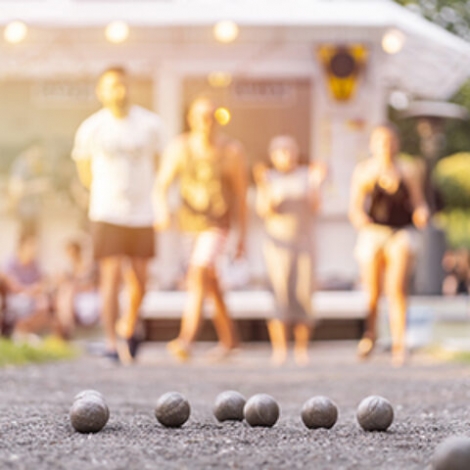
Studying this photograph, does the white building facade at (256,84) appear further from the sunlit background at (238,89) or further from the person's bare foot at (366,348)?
the person's bare foot at (366,348)

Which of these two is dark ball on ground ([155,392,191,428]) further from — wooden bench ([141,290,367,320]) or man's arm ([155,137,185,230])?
wooden bench ([141,290,367,320])

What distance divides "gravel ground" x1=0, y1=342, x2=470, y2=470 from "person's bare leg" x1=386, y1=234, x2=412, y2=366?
571 mm

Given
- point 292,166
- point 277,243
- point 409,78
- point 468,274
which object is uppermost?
point 409,78

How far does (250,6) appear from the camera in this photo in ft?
37.2

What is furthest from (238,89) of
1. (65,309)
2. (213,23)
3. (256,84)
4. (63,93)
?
(65,309)

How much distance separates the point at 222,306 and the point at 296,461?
17.5ft

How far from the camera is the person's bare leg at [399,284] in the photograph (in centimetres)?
856

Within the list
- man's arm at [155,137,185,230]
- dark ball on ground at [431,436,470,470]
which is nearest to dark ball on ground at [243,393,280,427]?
dark ball on ground at [431,436,470,470]

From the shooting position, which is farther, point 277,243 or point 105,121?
point 277,243

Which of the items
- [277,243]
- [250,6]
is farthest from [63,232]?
[277,243]

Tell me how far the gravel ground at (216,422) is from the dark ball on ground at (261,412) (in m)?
0.05

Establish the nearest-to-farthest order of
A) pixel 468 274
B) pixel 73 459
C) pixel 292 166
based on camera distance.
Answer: pixel 73 459, pixel 292 166, pixel 468 274

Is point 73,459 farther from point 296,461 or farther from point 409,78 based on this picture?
point 409,78

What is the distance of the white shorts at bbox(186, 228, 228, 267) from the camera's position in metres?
8.43
